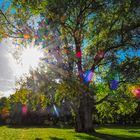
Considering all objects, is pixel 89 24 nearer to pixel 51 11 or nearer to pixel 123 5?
pixel 123 5

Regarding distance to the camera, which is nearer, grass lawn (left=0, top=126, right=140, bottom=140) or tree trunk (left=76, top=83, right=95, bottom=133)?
grass lawn (left=0, top=126, right=140, bottom=140)

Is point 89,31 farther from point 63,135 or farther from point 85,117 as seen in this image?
point 63,135

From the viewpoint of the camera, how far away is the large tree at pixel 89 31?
3189 centimetres

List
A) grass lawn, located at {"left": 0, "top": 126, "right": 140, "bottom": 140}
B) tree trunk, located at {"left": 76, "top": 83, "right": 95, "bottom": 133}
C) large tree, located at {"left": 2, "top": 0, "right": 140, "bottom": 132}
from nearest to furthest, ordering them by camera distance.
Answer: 1. grass lawn, located at {"left": 0, "top": 126, "right": 140, "bottom": 140}
2. large tree, located at {"left": 2, "top": 0, "right": 140, "bottom": 132}
3. tree trunk, located at {"left": 76, "top": 83, "right": 95, "bottom": 133}

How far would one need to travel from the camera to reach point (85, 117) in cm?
3909

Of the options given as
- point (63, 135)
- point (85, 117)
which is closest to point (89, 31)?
point (85, 117)

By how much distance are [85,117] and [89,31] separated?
1044cm

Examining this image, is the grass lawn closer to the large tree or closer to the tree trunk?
the tree trunk

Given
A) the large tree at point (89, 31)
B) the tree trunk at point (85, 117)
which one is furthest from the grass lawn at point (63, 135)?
the large tree at point (89, 31)

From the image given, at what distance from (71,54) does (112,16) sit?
6.26m

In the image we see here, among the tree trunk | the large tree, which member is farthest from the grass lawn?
the large tree

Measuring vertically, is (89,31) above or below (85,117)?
above

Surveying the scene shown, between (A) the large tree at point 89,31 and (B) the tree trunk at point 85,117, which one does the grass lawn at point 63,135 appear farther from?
(A) the large tree at point 89,31

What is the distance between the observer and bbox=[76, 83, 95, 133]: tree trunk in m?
38.8
